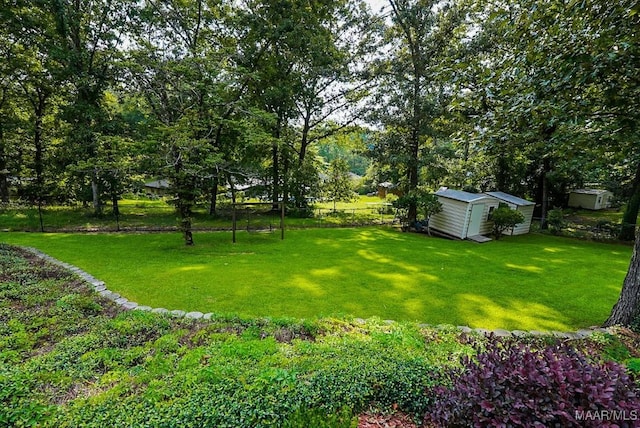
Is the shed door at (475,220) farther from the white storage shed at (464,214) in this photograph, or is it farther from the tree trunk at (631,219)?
the tree trunk at (631,219)

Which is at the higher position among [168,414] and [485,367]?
[485,367]

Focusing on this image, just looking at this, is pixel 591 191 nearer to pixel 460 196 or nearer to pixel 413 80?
pixel 460 196

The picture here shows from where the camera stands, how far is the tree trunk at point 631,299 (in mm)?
3982

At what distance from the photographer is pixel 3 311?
4.00m

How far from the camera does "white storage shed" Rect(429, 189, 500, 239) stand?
1191 cm

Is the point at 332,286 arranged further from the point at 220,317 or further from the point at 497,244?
the point at 497,244

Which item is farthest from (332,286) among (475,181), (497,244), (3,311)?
(475,181)

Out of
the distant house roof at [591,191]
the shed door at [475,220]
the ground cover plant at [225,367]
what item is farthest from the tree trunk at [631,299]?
the distant house roof at [591,191]

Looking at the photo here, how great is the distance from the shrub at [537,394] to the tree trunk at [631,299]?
303 cm

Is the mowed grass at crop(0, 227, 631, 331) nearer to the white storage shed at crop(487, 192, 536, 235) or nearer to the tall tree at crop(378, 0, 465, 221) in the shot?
the white storage shed at crop(487, 192, 536, 235)

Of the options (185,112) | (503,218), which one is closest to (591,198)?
(503,218)

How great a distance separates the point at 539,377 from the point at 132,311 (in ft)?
15.6

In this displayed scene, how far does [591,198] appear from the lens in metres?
23.3

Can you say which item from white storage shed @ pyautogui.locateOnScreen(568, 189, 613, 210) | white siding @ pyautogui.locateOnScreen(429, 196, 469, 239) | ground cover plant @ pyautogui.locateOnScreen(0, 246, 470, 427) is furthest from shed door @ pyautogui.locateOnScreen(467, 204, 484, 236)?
white storage shed @ pyautogui.locateOnScreen(568, 189, 613, 210)
